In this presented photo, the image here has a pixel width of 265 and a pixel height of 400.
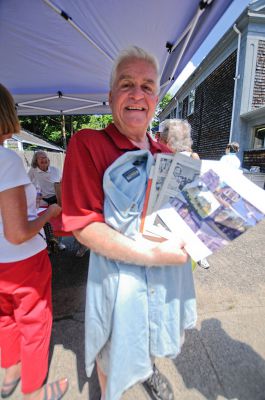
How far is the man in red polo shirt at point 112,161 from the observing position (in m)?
0.92

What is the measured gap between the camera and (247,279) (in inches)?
116

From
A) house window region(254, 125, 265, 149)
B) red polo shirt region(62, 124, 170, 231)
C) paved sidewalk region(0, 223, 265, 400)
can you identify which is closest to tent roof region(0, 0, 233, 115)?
red polo shirt region(62, 124, 170, 231)

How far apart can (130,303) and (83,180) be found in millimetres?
577

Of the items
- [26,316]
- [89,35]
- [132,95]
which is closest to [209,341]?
[26,316]

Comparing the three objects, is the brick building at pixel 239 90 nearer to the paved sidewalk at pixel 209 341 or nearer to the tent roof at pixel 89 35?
the paved sidewalk at pixel 209 341

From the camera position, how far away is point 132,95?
1.12 meters

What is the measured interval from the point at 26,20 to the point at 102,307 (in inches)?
88.6

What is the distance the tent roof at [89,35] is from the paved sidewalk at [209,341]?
2580 millimetres

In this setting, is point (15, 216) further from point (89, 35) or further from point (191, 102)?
point (191, 102)

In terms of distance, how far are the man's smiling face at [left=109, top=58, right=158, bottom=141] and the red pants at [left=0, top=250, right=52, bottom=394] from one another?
3.21 ft

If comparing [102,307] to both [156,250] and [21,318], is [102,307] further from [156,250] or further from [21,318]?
Result: [21,318]

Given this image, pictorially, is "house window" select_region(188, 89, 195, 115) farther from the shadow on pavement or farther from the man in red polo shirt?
the man in red polo shirt

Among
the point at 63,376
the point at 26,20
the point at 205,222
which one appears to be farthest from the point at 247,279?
the point at 26,20

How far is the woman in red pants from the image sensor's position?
1.20 metres
